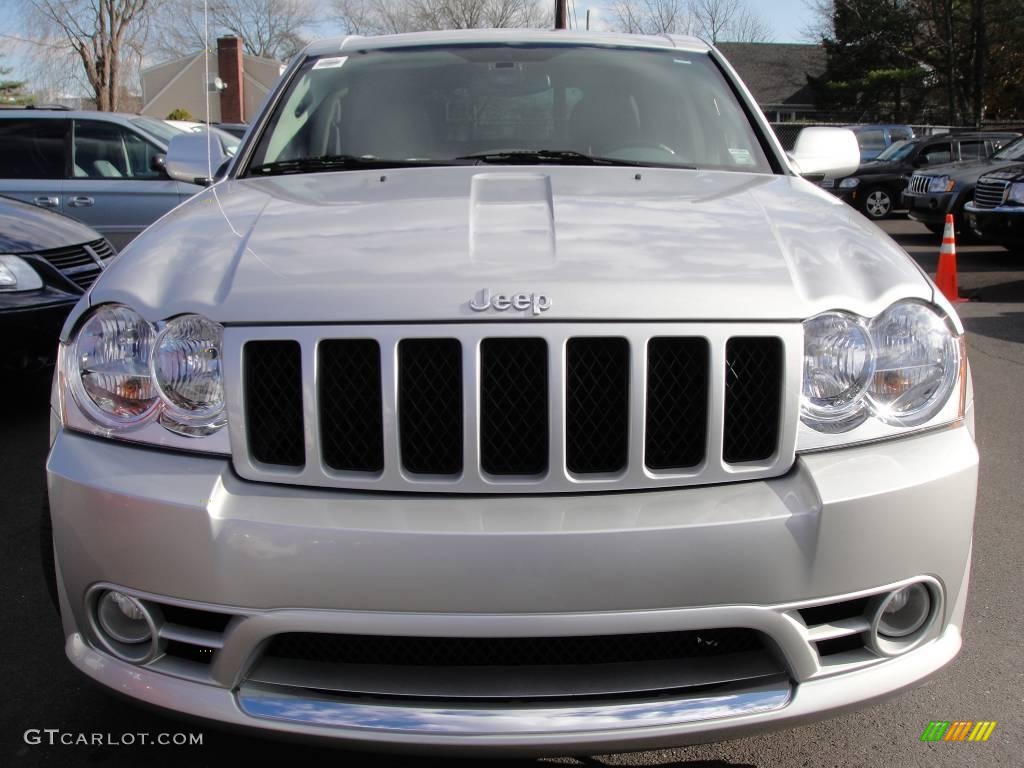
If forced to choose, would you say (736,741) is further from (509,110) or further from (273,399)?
(509,110)

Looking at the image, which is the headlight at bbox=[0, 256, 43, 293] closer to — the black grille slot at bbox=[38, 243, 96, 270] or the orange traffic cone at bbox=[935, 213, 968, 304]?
the black grille slot at bbox=[38, 243, 96, 270]

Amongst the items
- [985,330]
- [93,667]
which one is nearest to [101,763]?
[93,667]

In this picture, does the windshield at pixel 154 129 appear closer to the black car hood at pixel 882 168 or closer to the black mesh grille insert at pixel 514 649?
the black mesh grille insert at pixel 514 649

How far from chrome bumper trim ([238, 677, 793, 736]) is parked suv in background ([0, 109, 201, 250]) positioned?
697cm

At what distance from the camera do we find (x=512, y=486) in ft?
5.98

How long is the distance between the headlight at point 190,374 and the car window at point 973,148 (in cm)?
1809

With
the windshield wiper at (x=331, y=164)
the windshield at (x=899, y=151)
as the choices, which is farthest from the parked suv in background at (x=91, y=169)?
the windshield at (x=899, y=151)

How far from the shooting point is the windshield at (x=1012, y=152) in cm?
1294

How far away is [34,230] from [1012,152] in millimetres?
12651

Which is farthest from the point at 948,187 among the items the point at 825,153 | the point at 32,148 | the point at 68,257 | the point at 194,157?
the point at 194,157

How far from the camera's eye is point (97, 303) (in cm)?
204

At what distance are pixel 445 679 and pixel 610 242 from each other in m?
0.97

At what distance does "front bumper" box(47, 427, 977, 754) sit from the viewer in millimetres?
1717

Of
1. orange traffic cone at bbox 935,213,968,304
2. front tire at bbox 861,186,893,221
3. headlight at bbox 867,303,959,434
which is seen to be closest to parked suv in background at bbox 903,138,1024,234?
front tire at bbox 861,186,893,221
